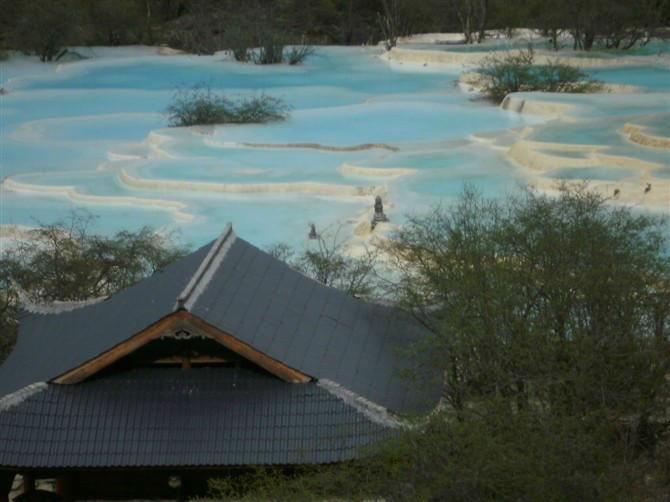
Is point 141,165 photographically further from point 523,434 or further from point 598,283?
point 523,434

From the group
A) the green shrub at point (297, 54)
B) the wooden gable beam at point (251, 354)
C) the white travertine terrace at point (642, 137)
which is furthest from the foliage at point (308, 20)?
the wooden gable beam at point (251, 354)

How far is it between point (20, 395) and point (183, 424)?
128 centimetres

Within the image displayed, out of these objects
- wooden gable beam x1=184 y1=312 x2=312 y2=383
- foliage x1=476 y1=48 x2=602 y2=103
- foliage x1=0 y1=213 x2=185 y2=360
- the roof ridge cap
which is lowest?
foliage x1=476 y1=48 x2=602 y2=103

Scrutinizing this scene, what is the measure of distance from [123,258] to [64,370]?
5.64 m

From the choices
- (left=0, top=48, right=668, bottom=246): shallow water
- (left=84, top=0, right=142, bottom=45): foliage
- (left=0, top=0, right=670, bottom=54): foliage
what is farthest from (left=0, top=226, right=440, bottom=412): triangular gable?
(left=84, top=0, right=142, bottom=45): foliage

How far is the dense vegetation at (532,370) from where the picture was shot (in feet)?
25.7

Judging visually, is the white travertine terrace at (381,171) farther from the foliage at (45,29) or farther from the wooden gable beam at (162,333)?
the foliage at (45,29)

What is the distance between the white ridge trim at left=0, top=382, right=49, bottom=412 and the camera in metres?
9.61

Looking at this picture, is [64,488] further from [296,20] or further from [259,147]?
[296,20]

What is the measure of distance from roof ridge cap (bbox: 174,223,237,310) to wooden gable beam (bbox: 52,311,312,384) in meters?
0.13

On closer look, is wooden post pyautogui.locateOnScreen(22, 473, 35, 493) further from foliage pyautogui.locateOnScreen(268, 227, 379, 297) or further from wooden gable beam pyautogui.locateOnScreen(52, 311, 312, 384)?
foliage pyautogui.locateOnScreen(268, 227, 379, 297)

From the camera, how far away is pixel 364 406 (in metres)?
9.27

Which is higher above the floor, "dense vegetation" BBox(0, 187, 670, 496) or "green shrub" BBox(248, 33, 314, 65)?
"dense vegetation" BBox(0, 187, 670, 496)

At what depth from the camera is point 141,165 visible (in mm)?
26906
